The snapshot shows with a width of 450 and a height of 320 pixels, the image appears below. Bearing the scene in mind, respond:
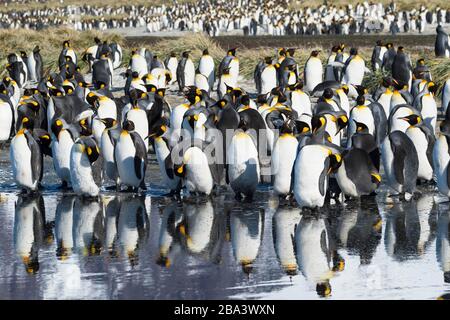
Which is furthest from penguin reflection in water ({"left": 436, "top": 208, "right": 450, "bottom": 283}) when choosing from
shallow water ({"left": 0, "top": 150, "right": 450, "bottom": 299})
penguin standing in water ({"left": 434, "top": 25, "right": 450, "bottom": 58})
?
penguin standing in water ({"left": 434, "top": 25, "right": 450, "bottom": 58})

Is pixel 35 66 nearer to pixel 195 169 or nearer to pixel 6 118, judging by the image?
pixel 6 118

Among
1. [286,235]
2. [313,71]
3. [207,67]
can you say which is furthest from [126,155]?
[207,67]

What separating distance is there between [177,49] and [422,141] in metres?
14.2

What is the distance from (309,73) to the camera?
2069cm

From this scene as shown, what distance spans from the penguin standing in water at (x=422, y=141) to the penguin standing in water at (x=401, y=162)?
1.78 ft

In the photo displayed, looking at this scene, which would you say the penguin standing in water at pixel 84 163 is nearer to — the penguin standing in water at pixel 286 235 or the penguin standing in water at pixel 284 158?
the penguin standing in water at pixel 284 158

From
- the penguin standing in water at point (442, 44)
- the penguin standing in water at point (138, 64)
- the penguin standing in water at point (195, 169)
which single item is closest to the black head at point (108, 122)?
the penguin standing in water at point (195, 169)

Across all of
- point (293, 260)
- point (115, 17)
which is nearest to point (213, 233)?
point (293, 260)

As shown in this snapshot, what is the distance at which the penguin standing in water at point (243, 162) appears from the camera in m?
11.3

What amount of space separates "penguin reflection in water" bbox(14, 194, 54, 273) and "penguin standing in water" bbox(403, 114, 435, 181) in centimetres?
455

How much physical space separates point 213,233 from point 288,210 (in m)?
1.28

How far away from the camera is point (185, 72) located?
71.4 ft

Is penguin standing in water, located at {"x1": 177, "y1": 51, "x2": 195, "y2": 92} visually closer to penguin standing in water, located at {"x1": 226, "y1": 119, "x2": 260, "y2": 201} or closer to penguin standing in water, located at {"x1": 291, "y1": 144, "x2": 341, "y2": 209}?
penguin standing in water, located at {"x1": 226, "y1": 119, "x2": 260, "y2": 201}
